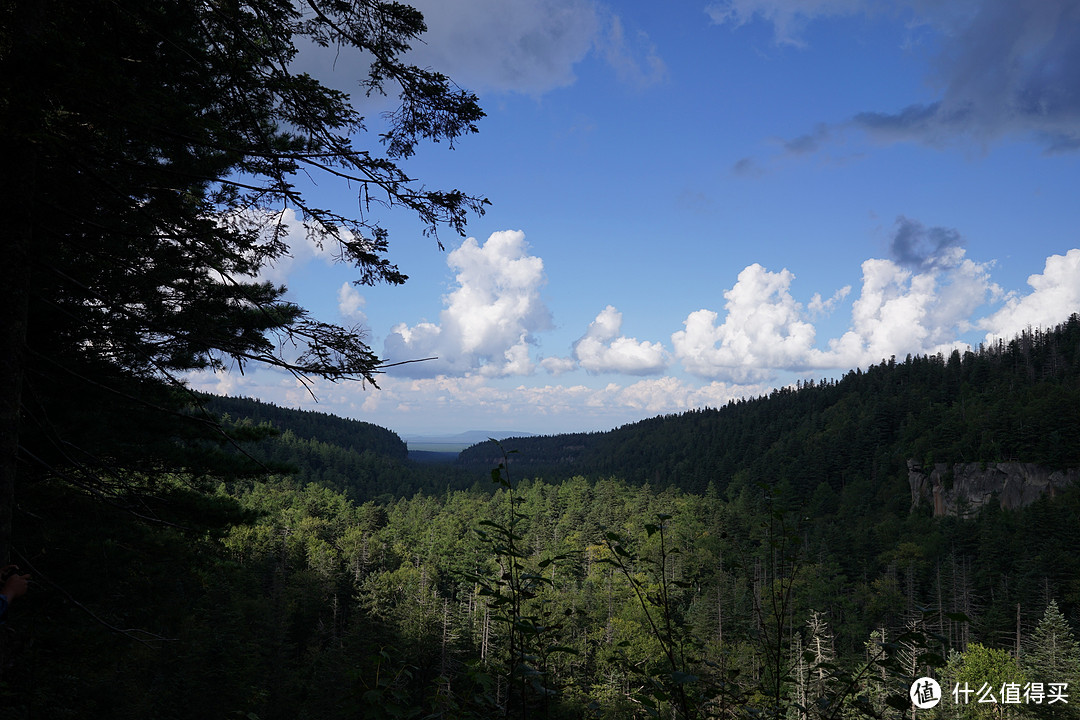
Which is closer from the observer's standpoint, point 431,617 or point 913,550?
point 431,617

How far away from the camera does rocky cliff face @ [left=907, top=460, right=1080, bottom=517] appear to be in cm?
7394

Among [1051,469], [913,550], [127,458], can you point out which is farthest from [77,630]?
[1051,469]

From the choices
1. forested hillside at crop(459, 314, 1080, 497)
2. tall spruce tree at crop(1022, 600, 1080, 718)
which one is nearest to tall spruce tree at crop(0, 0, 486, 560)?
tall spruce tree at crop(1022, 600, 1080, 718)

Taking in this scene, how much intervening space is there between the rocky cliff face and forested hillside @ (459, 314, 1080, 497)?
4.98ft

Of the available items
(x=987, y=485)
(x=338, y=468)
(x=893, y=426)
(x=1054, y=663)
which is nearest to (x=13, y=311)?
(x=1054, y=663)

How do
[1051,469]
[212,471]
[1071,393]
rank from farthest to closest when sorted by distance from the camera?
[1071,393]
[1051,469]
[212,471]

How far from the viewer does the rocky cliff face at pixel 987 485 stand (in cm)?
7394

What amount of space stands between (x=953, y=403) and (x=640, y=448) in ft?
251

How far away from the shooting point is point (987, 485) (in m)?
78.2

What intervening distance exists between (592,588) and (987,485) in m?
66.8

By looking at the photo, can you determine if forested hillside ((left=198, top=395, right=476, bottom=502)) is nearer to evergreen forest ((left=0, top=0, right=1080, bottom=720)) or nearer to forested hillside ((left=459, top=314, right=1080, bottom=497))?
forested hillside ((left=459, top=314, right=1080, bottom=497))

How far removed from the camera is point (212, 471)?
30.5ft

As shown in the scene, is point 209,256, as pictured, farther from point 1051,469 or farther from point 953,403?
point 953,403

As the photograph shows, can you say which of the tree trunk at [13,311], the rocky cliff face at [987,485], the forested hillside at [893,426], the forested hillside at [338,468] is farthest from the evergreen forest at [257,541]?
the forested hillside at [338,468]
